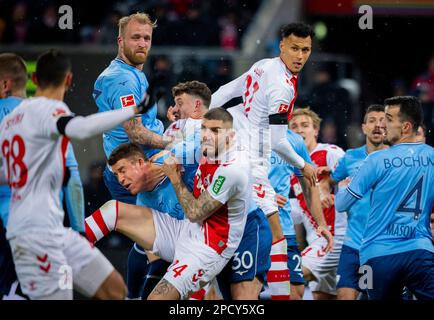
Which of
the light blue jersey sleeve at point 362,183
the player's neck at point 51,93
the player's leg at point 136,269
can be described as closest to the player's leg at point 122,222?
the player's leg at point 136,269

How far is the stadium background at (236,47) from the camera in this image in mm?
10227

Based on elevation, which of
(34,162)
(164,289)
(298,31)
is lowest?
(164,289)

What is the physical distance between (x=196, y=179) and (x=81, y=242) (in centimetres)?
117

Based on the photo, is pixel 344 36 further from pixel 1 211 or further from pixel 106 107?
pixel 1 211

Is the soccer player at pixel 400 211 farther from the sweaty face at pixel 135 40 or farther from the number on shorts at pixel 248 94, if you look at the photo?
the sweaty face at pixel 135 40

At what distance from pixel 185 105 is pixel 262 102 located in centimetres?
63

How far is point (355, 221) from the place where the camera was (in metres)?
8.27

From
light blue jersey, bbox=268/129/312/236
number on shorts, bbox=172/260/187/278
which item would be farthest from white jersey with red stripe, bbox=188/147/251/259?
light blue jersey, bbox=268/129/312/236

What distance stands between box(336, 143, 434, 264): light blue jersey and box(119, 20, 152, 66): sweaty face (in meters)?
2.03

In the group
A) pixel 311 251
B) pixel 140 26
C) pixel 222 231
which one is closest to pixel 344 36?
pixel 311 251

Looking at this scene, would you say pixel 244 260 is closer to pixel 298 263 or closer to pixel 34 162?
pixel 298 263

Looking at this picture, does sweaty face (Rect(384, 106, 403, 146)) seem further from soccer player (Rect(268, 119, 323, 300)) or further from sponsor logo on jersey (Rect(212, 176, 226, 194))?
sponsor logo on jersey (Rect(212, 176, 226, 194))

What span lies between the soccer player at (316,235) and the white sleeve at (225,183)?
7.58ft

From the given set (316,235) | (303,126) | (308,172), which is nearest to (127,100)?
(308,172)
